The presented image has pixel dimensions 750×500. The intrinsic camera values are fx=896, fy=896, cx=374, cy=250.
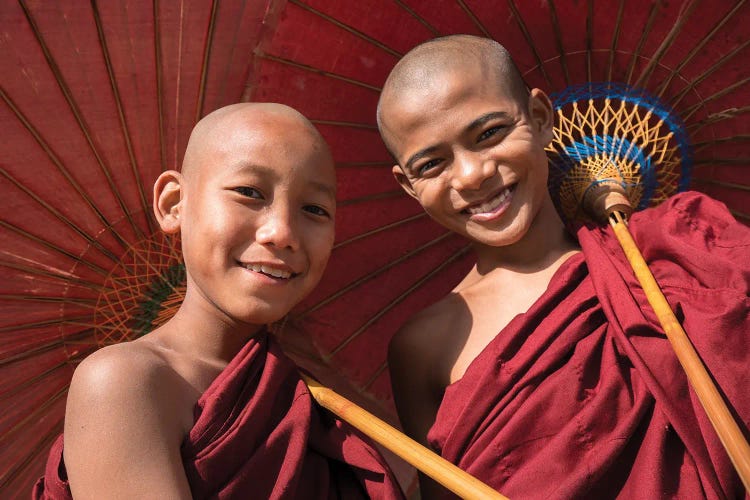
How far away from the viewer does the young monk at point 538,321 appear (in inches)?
94.7

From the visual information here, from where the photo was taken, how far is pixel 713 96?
128 inches

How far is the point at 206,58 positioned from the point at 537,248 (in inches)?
51.7

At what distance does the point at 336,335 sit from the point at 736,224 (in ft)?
5.36

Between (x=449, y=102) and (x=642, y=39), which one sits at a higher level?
(x=642, y=39)

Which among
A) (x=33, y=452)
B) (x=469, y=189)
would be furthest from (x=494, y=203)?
(x=33, y=452)

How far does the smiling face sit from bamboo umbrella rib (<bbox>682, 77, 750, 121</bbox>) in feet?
4.71

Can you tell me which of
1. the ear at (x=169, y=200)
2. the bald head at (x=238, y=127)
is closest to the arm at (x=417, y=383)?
the bald head at (x=238, y=127)

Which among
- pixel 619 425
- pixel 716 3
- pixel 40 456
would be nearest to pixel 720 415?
pixel 619 425

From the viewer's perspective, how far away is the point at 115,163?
2.99m

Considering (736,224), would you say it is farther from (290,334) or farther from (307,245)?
(290,334)

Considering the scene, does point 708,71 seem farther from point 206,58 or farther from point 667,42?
point 206,58

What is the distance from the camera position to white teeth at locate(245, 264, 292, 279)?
102 inches

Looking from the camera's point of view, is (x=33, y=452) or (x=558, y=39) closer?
(x=33, y=452)

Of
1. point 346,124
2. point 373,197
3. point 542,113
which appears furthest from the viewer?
point 373,197
